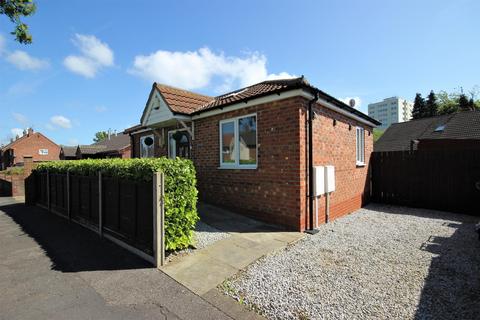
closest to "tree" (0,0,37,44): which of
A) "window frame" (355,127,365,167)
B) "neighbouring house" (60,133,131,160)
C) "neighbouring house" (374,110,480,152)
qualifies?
"window frame" (355,127,365,167)

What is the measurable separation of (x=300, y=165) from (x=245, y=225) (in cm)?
205

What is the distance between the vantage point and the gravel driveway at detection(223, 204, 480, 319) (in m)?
3.22

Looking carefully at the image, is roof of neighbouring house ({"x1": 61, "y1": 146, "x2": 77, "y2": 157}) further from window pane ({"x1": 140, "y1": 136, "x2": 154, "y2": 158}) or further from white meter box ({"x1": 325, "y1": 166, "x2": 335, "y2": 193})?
white meter box ({"x1": 325, "y1": 166, "x2": 335, "y2": 193})

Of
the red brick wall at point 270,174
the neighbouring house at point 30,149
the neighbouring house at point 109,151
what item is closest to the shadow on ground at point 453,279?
the red brick wall at point 270,174

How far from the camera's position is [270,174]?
266 inches

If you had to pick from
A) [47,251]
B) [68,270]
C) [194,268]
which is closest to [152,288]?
[194,268]

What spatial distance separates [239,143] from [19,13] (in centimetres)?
883

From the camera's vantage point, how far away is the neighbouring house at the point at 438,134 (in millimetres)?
18452

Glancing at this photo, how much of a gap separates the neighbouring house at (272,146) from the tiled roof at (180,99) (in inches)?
1.4

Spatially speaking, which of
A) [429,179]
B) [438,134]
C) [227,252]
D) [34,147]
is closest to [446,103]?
[438,134]

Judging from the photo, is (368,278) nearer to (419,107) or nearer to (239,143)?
(239,143)

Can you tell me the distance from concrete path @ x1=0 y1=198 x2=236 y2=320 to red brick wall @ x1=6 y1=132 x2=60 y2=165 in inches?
2098

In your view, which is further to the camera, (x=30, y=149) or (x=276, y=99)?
(x=30, y=149)

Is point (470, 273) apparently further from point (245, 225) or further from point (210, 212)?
point (210, 212)
